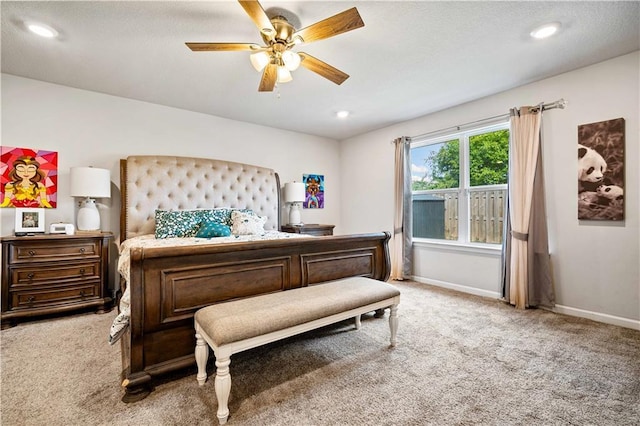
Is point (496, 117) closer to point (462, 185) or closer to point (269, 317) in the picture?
point (462, 185)

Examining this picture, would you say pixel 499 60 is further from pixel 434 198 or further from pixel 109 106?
pixel 109 106

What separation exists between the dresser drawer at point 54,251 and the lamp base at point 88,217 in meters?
0.30

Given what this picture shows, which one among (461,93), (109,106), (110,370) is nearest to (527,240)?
(461,93)

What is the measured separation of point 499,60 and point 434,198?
79.8 inches

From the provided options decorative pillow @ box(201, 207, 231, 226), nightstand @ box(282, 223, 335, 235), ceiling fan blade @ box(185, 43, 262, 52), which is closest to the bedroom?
ceiling fan blade @ box(185, 43, 262, 52)

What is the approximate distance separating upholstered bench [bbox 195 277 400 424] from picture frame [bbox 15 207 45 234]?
2.45 metres

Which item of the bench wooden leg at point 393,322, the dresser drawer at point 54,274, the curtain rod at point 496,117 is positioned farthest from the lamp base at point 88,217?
the curtain rod at point 496,117

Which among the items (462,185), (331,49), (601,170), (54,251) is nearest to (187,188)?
(54,251)

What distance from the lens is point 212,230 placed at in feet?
10.1

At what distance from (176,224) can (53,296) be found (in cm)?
129

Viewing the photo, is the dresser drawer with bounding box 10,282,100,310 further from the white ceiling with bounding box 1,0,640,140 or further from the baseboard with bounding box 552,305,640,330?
the baseboard with bounding box 552,305,640,330

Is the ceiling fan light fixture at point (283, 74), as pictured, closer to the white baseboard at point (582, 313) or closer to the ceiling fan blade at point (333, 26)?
the ceiling fan blade at point (333, 26)

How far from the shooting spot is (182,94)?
3365 mm

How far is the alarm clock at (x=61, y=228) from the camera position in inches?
113
